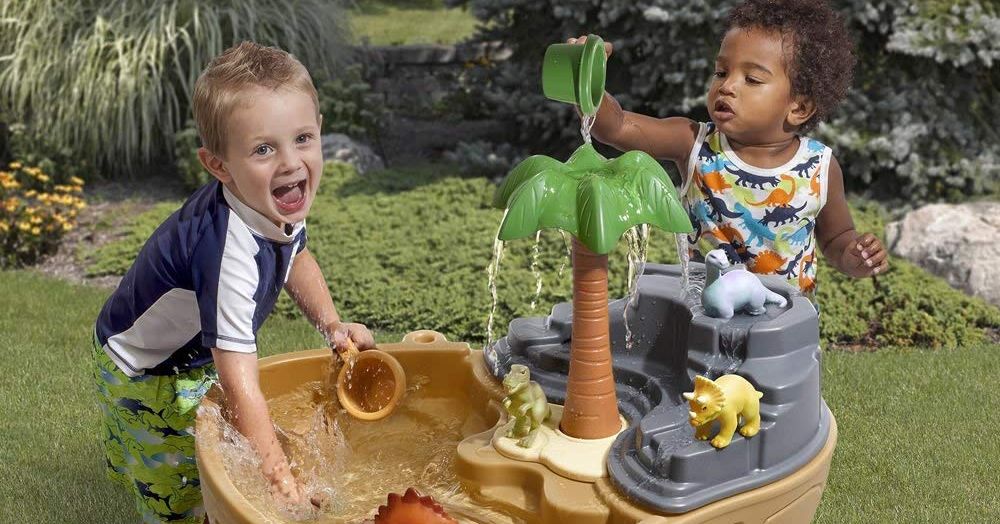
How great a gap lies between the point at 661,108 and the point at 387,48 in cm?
320

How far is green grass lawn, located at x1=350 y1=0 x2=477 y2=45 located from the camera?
1098 centimetres

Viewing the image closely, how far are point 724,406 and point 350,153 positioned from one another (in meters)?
5.25

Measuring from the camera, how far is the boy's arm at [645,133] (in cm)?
277

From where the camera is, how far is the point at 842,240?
289cm

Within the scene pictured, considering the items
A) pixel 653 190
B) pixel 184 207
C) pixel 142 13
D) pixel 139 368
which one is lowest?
pixel 142 13

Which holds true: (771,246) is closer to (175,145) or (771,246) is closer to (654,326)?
(654,326)

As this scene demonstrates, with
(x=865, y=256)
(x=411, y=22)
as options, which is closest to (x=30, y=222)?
(x=865, y=256)

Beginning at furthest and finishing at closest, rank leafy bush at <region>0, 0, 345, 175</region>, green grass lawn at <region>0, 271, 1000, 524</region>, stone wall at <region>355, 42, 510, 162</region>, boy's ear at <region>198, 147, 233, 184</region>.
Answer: stone wall at <region>355, 42, 510, 162</region> → leafy bush at <region>0, 0, 345, 175</region> → green grass lawn at <region>0, 271, 1000, 524</region> → boy's ear at <region>198, 147, 233, 184</region>

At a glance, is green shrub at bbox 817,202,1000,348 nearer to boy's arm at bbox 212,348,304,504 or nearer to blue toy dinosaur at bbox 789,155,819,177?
blue toy dinosaur at bbox 789,155,819,177

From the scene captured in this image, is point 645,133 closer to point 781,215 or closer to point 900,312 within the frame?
point 781,215

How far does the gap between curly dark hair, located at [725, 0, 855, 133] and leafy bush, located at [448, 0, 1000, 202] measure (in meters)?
3.20

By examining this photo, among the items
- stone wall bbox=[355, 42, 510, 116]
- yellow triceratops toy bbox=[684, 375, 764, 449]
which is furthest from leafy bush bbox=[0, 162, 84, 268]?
yellow triceratops toy bbox=[684, 375, 764, 449]

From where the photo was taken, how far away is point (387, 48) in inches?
349

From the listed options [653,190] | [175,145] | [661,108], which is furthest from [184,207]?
[175,145]
